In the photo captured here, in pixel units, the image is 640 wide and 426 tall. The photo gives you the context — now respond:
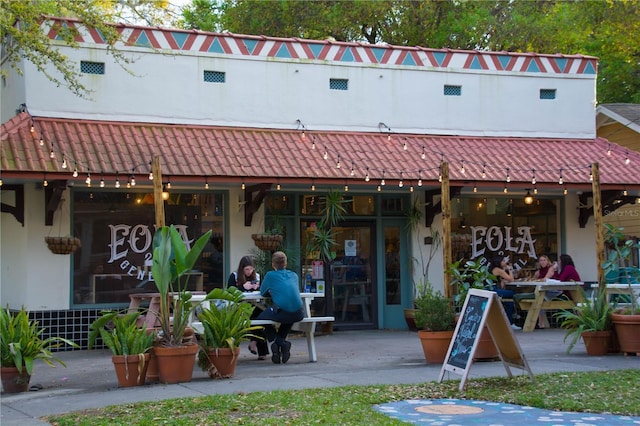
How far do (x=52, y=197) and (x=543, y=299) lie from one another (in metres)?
8.90

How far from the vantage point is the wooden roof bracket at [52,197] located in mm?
13891

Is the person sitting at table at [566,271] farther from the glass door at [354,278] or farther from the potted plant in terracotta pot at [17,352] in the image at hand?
the potted plant in terracotta pot at [17,352]

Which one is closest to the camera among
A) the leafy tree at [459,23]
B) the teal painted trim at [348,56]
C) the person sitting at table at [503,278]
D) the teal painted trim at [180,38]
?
the teal painted trim at [180,38]

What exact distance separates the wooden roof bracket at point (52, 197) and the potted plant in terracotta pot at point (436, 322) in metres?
6.18

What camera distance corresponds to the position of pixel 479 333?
918cm


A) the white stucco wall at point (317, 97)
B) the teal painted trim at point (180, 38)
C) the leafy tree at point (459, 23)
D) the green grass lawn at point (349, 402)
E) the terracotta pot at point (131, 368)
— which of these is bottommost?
the green grass lawn at point (349, 402)

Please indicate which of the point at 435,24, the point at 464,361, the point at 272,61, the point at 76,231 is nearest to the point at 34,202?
the point at 76,231

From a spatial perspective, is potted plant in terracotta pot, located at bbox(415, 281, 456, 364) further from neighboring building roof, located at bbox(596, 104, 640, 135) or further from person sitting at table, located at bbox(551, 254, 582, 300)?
neighboring building roof, located at bbox(596, 104, 640, 135)

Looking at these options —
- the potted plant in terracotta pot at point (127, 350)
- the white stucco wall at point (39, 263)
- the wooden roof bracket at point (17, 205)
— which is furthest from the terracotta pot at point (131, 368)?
the wooden roof bracket at point (17, 205)

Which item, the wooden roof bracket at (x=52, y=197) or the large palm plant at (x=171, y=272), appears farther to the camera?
the wooden roof bracket at (x=52, y=197)

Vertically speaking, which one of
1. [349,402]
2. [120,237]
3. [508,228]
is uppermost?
[508,228]

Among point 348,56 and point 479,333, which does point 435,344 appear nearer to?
point 479,333

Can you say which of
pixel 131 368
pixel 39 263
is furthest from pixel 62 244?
pixel 131 368

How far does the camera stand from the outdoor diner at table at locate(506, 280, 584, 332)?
15.9 m
